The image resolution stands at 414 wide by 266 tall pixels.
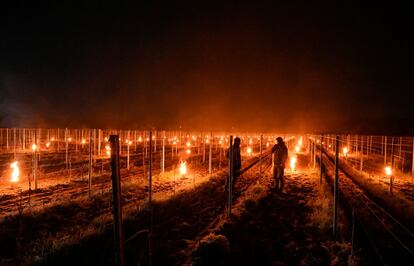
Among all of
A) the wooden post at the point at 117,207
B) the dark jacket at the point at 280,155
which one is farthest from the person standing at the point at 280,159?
the wooden post at the point at 117,207

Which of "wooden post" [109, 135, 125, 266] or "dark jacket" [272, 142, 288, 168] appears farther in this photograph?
"dark jacket" [272, 142, 288, 168]

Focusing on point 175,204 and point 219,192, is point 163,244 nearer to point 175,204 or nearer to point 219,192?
point 175,204

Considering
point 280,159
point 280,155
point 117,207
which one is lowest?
point 280,159

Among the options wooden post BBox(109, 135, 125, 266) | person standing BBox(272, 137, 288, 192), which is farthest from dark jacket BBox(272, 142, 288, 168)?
wooden post BBox(109, 135, 125, 266)

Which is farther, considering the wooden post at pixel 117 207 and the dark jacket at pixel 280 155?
the dark jacket at pixel 280 155

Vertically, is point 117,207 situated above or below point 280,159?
above

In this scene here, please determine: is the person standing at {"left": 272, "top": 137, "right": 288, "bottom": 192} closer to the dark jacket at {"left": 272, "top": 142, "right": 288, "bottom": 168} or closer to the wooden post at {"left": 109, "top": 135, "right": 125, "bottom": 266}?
the dark jacket at {"left": 272, "top": 142, "right": 288, "bottom": 168}

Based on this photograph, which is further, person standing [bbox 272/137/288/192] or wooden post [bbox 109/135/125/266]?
person standing [bbox 272/137/288/192]

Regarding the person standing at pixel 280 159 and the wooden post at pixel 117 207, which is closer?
the wooden post at pixel 117 207

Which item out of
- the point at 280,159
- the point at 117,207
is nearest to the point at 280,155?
the point at 280,159

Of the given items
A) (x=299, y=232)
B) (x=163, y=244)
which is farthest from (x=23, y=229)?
(x=299, y=232)

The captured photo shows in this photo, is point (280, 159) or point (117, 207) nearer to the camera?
point (117, 207)

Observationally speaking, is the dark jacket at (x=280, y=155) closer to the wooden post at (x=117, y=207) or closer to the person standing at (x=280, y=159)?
the person standing at (x=280, y=159)

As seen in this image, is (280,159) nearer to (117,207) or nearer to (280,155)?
(280,155)
